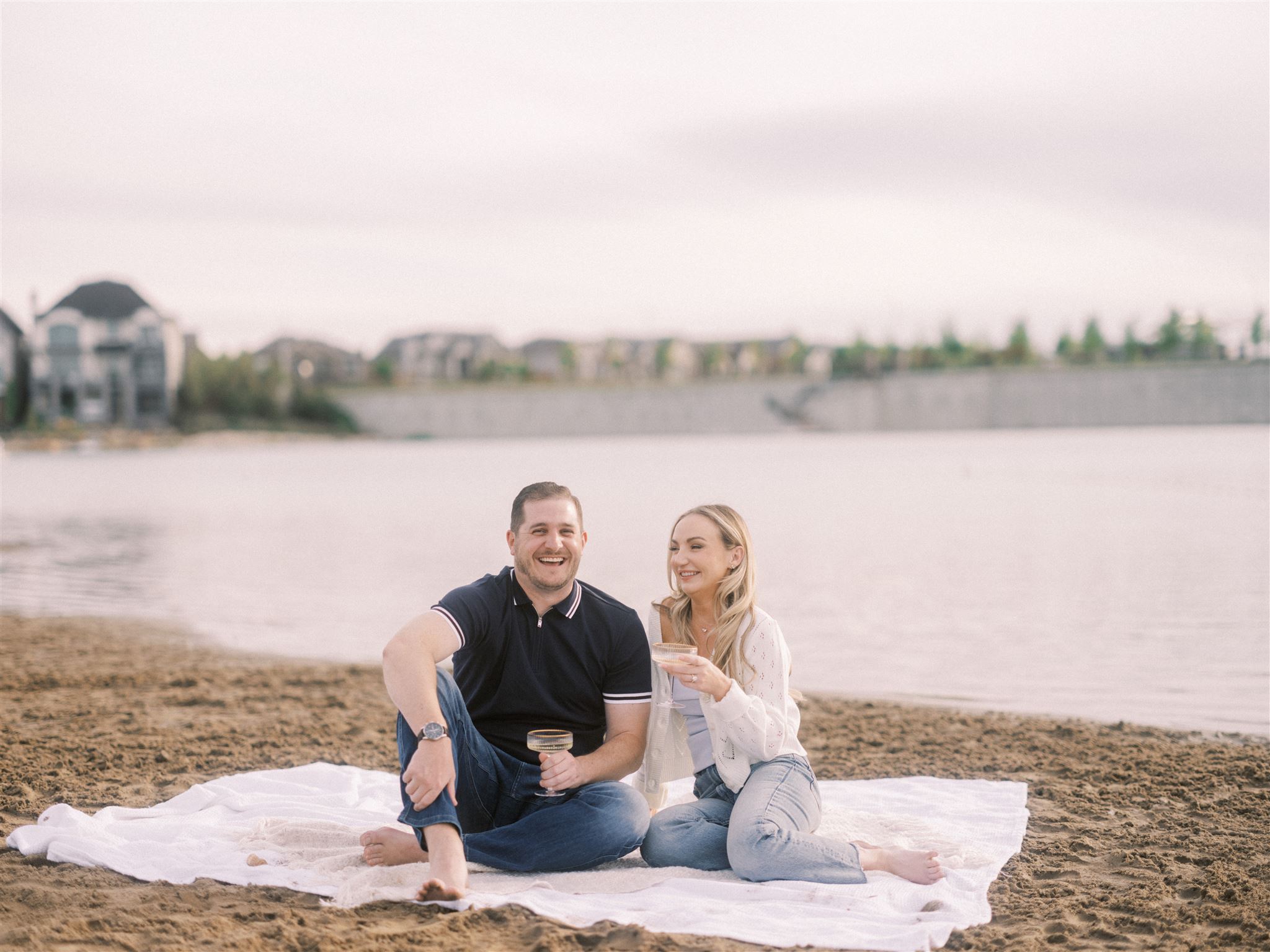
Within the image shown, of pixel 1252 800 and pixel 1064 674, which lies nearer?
pixel 1252 800

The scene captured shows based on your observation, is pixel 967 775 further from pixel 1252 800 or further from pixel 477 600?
pixel 477 600

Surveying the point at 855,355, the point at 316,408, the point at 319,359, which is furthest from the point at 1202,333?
the point at 319,359

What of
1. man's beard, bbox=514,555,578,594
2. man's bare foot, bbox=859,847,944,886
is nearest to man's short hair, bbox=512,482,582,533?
man's beard, bbox=514,555,578,594

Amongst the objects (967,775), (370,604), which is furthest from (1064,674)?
(370,604)

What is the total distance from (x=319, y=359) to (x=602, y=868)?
121 m

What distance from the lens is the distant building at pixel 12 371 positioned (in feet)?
229

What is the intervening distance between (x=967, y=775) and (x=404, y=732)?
312 cm

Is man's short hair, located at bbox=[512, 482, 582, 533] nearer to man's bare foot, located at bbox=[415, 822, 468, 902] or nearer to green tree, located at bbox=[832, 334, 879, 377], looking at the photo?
man's bare foot, located at bbox=[415, 822, 468, 902]

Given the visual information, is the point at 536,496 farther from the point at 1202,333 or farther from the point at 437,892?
the point at 1202,333

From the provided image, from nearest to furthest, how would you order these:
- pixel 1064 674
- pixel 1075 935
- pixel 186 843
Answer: pixel 1075 935 < pixel 186 843 < pixel 1064 674

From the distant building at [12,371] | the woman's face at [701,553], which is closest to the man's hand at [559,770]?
the woman's face at [701,553]

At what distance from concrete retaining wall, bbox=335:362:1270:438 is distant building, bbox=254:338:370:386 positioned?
3144 cm

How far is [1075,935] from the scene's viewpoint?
362 centimetres

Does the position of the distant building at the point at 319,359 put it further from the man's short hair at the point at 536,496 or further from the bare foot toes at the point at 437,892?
the bare foot toes at the point at 437,892
